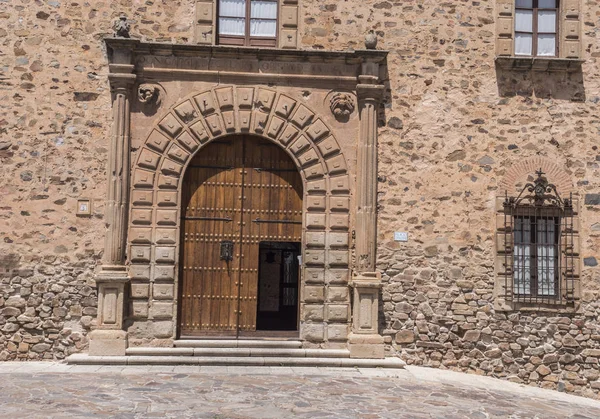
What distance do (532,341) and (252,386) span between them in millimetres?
4234

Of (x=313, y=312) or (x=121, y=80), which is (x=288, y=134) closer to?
(x=121, y=80)

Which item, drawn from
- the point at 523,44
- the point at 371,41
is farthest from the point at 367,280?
the point at 523,44

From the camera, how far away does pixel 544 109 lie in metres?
9.48

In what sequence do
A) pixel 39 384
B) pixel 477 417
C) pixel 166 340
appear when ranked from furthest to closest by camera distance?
1. pixel 166 340
2. pixel 39 384
3. pixel 477 417

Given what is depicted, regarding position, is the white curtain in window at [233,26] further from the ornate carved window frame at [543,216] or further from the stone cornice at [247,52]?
the ornate carved window frame at [543,216]

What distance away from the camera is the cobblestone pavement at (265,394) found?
6328 millimetres

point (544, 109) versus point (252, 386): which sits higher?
point (544, 109)

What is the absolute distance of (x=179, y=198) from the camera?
9.03 m

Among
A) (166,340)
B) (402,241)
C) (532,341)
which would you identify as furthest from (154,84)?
(532,341)

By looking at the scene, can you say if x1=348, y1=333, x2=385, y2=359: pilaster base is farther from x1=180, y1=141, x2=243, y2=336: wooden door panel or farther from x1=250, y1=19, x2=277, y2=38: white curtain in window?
x1=250, y1=19, x2=277, y2=38: white curtain in window

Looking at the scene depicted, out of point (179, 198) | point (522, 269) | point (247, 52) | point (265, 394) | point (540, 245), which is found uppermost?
point (247, 52)

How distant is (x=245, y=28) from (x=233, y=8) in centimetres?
34

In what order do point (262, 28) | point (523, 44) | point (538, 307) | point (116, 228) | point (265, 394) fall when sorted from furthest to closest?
point (523, 44) → point (262, 28) → point (538, 307) → point (116, 228) → point (265, 394)

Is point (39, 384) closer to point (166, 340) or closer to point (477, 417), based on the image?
point (166, 340)
